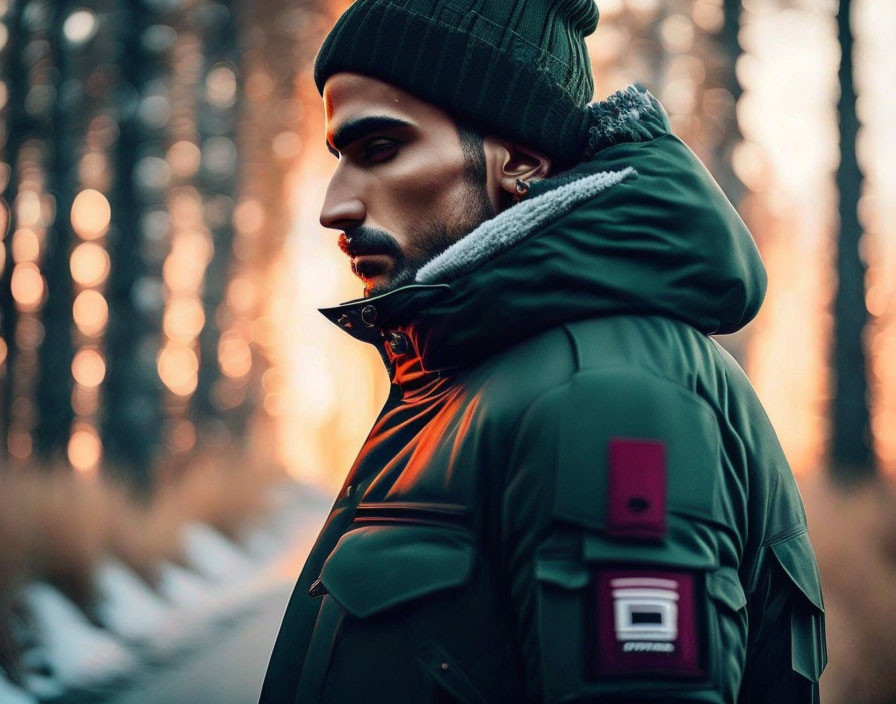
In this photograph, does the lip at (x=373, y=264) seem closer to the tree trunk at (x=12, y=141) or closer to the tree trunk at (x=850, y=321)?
the tree trunk at (x=850, y=321)

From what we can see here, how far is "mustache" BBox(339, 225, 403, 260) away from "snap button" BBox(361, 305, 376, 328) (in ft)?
0.39

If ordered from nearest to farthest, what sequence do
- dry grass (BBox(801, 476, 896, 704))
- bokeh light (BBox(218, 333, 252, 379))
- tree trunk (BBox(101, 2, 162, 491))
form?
dry grass (BBox(801, 476, 896, 704)) → tree trunk (BBox(101, 2, 162, 491)) → bokeh light (BBox(218, 333, 252, 379))

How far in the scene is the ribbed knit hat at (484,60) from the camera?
1805 millimetres

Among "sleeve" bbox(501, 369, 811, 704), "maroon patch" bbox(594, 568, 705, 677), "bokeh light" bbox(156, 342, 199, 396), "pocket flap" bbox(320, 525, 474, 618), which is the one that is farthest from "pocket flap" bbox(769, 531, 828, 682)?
"bokeh light" bbox(156, 342, 199, 396)

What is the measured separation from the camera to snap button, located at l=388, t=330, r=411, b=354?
5.82 feet

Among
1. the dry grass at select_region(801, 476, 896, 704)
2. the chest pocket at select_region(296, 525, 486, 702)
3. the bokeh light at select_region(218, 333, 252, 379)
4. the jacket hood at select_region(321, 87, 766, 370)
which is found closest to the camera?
the chest pocket at select_region(296, 525, 486, 702)

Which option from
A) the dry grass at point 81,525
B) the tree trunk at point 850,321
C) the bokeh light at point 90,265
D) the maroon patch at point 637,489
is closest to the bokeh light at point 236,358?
the bokeh light at point 90,265

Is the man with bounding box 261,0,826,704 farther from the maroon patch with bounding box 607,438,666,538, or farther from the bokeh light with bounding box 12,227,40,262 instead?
the bokeh light with bounding box 12,227,40,262

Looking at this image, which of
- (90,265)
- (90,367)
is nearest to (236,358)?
(90,367)

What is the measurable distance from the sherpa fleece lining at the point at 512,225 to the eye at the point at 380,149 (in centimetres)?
26

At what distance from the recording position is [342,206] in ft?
6.02

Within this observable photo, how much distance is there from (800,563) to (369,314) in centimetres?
89

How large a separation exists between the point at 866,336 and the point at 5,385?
15.2 meters

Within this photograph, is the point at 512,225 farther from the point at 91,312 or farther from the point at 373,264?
the point at 91,312
